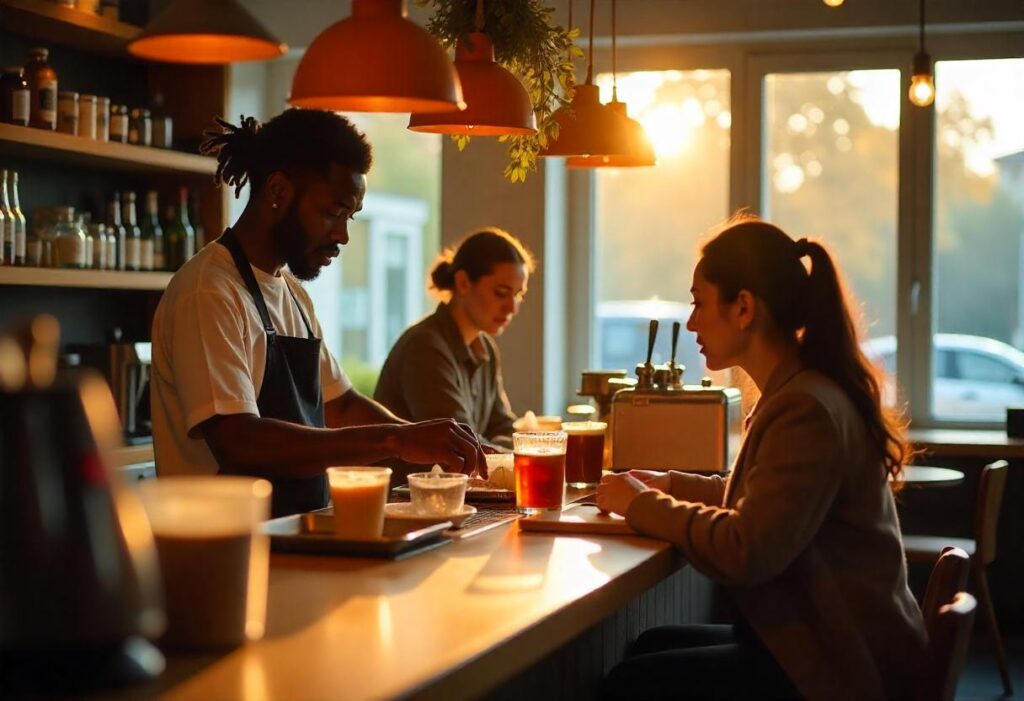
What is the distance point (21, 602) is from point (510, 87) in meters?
1.77

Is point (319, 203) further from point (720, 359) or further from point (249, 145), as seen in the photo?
point (720, 359)

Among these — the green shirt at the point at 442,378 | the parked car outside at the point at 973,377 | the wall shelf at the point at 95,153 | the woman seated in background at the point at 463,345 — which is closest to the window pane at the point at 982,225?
the parked car outside at the point at 973,377

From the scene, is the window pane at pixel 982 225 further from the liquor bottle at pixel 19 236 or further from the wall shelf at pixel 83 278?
the liquor bottle at pixel 19 236

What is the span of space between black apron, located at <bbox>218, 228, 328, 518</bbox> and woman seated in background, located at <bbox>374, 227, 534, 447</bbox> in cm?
96

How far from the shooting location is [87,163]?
4.67 metres

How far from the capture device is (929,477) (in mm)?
4512

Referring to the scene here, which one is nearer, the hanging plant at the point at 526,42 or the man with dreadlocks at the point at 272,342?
the man with dreadlocks at the point at 272,342

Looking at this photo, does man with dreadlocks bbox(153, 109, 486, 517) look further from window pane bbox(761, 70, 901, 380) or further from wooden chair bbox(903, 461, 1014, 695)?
window pane bbox(761, 70, 901, 380)

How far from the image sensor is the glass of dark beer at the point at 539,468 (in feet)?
8.17

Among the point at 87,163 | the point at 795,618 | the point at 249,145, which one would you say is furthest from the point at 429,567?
the point at 87,163

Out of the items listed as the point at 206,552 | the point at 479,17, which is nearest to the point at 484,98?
the point at 479,17

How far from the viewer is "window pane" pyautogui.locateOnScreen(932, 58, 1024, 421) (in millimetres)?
5320

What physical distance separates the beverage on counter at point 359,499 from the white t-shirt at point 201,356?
0.56m

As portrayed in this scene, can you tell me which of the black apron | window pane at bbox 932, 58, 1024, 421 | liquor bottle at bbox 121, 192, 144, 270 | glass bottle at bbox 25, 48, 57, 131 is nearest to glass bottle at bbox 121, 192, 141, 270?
liquor bottle at bbox 121, 192, 144, 270
